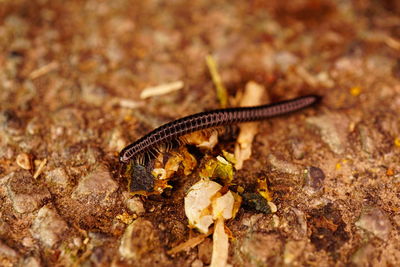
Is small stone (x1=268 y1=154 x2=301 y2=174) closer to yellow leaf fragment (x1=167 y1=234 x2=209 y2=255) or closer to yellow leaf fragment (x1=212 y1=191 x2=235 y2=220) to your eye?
yellow leaf fragment (x1=212 y1=191 x2=235 y2=220)

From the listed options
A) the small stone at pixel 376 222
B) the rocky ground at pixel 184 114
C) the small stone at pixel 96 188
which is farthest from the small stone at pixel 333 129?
the small stone at pixel 96 188

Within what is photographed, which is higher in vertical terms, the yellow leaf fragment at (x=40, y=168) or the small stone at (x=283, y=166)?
the yellow leaf fragment at (x=40, y=168)

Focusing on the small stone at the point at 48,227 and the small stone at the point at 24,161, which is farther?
the small stone at the point at 24,161

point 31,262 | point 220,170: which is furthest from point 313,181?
point 31,262

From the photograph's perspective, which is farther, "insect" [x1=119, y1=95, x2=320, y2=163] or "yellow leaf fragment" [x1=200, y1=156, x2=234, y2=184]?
"insect" [x1=119, y1=95, x2=320, y2=163]

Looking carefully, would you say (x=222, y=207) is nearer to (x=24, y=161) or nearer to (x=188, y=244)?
(x=188, y=244)

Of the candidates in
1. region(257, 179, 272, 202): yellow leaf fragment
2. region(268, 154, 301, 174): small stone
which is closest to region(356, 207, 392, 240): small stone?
region(268, 154, 301, 174): small stone

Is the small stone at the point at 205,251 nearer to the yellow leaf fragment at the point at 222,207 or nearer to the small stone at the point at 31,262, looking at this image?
the yellow leaf fragment at the point at 222,207
